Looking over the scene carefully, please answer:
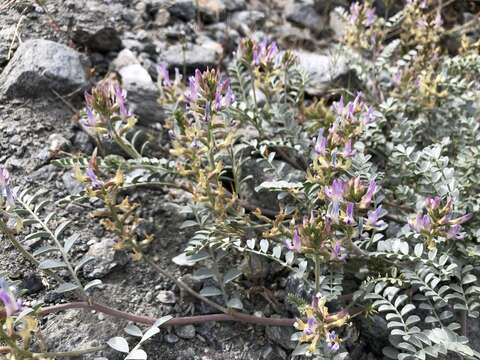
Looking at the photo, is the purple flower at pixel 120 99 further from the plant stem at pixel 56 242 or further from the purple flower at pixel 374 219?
the purple flower at pixel 374 219

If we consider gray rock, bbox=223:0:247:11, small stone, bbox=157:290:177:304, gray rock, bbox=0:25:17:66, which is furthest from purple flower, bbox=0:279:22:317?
gray rock, bbox=223:0:247:11

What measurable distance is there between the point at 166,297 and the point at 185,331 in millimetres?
204

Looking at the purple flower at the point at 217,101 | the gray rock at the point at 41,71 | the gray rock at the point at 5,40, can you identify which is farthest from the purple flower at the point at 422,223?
the gray rock at the point at 5,40

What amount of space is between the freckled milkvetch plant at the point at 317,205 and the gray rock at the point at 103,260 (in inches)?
2.8

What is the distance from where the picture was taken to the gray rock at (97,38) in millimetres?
3588

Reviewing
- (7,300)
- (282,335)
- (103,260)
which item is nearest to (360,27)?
(282,335)

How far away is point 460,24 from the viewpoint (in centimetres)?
472

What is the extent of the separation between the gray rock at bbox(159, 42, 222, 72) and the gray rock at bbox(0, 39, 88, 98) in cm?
64

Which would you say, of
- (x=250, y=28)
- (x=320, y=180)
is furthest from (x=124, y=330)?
(x=250, y=28)

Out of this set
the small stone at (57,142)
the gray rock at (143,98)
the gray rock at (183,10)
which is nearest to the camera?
the small stone at (57,142)

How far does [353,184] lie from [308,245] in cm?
29

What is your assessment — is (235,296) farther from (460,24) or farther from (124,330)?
(460,24)

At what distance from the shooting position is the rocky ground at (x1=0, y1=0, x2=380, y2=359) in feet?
8.02

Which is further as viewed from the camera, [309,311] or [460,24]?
[460,24]
